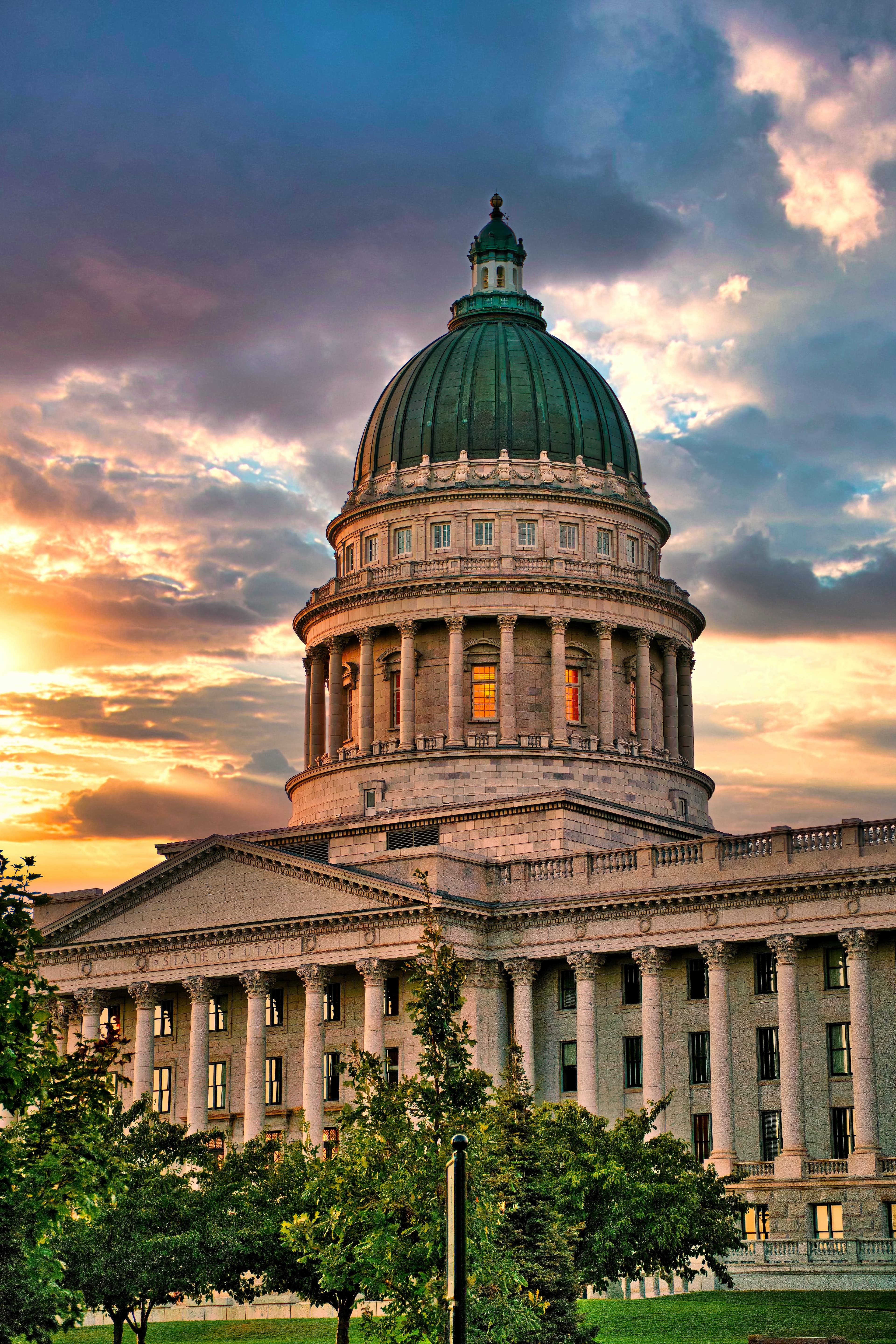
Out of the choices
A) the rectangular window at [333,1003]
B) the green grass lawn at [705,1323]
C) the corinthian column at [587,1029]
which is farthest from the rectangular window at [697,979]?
the rectangular window at [333,1003]

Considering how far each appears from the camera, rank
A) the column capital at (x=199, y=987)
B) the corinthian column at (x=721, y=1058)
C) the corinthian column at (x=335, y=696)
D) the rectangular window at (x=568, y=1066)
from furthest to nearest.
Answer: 1. the corinthian column at (x=335, y=696)
2. the column capital at (x=199, y=987)
3. the rectangular window at (x=568, y=1066)
4. the corinthian column at (x=721, y=1058)

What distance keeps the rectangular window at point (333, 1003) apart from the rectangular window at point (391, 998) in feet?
7.88

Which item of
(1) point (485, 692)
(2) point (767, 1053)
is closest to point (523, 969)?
(2) point (767, 1053)

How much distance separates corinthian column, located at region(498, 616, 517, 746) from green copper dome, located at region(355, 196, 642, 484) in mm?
9563

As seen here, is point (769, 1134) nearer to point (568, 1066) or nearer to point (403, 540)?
point (568, 1066)

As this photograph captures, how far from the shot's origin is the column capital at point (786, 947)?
66375 mm

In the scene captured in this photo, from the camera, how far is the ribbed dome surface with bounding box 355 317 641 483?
96.2 metres

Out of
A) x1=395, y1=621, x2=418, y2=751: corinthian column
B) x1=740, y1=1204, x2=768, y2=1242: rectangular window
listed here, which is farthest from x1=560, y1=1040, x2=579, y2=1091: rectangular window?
x1=395, y1=621, x2=418, y2=751: corinthian column

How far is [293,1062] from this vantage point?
77.3 metres

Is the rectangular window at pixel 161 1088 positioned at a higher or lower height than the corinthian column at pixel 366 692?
lower

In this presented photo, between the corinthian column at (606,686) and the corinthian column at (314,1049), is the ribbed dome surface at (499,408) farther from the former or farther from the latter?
the corinthian column at (314,1049)

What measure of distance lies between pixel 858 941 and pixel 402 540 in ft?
125

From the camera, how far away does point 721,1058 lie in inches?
2653

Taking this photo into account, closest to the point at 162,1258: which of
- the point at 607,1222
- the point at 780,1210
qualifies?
the point at 607,1222
